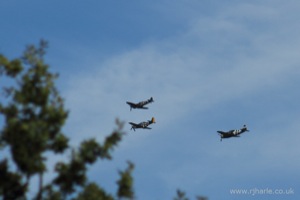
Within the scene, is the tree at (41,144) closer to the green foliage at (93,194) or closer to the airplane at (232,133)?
the green foliage at (93,194)

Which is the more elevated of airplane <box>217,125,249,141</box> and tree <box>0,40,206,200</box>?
airplane <box>217,125,249,141</box>

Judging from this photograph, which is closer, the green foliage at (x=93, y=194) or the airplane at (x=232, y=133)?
the green foliage at (x=93, y=194)

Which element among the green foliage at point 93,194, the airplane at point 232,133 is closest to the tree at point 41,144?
the green foliage at point 93,194

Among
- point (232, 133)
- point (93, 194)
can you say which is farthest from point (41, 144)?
point (232, 133)

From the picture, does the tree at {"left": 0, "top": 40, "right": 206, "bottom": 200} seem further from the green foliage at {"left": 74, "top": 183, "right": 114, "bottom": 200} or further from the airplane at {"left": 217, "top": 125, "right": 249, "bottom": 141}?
the airplane at {"left": 217, "top": 125, "right": 249, "bottom": 141}

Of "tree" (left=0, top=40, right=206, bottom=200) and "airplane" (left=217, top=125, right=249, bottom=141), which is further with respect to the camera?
"airplane" (left=217, top=125, right=249, bottom=141)

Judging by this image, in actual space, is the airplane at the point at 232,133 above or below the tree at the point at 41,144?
above

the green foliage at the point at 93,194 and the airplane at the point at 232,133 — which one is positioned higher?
the airplane at the point at 232,133

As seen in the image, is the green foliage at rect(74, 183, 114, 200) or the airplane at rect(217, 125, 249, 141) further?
the airplane at rect(217, 125, 249, 141)

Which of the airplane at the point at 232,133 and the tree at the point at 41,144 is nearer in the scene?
the tree at the point at 41,144

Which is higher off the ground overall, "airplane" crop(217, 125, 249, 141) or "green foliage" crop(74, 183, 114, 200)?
"airplane" crop(217, 125, 249, 141)

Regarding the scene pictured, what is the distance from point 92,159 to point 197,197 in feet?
17.8

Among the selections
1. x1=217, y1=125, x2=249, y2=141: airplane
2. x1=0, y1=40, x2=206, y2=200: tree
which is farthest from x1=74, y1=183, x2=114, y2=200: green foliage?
x1=217, y1=125, x2=249, y2=141: airplane

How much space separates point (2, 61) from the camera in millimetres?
36688
